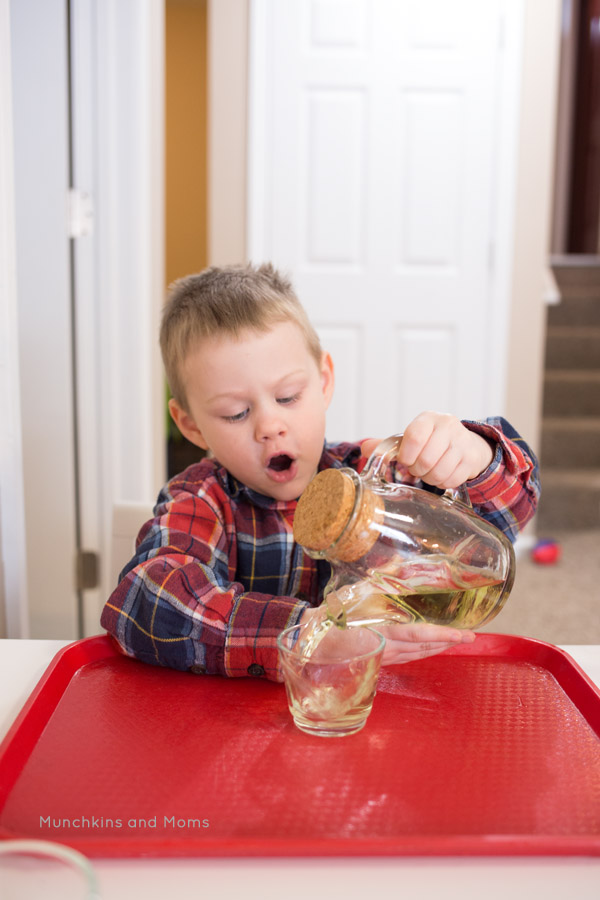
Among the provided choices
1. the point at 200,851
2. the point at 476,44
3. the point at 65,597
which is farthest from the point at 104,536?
the point at 476,44

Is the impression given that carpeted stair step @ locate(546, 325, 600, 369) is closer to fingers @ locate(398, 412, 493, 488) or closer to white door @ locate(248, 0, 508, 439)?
white door @ locate(248, 0, 508, 439)

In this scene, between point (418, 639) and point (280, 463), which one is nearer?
point (418, 639)

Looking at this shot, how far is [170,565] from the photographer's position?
84 cm

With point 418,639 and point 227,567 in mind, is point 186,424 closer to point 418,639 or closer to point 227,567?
point 227,567

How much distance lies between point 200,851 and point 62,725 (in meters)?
0.22

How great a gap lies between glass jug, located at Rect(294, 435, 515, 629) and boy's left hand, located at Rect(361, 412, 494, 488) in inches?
1.9

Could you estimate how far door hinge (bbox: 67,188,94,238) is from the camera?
6.41 feet

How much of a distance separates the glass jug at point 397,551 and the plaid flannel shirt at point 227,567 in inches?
5.3

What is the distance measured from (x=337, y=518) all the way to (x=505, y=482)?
1.27ft

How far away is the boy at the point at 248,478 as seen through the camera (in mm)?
791

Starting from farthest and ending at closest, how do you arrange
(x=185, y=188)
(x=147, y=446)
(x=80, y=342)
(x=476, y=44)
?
1. (x=185, y=188)
2. (x=476, y=44)
3. (x=147, y=446)
4. (x=80, y=342)

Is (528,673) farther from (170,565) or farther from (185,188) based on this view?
(185,188)

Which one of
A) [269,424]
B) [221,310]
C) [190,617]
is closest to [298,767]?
[190,617]

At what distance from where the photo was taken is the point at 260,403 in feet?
3.07
